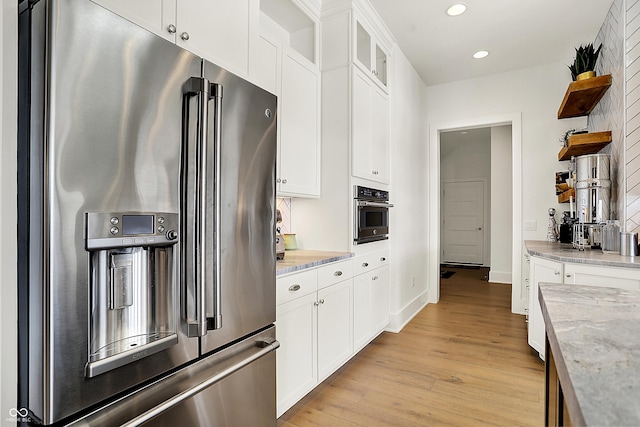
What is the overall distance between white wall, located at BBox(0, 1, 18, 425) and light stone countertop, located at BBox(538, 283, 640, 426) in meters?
1.11

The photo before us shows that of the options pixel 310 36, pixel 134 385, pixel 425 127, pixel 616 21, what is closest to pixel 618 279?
pixel 616 21

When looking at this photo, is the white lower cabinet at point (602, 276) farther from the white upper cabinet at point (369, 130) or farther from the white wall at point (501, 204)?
the white wall at point (501, 204)

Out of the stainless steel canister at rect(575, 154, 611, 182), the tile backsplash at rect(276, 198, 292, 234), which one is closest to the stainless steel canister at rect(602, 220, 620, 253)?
the stainless steel canister at rect(575, 154, 611, 182)

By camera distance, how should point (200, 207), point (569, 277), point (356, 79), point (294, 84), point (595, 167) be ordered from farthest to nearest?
point (356, 79) < point (595, 167) < point (294, 84) < point (569, 277) < point (200, 207)

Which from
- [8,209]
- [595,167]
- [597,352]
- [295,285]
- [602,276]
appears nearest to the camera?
[597,352]

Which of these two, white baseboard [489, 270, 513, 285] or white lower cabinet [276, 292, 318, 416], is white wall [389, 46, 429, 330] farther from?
white baseboard [489, 270, 513, 285]

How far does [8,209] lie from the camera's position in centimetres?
81

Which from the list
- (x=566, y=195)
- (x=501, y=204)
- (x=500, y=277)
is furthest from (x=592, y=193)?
(x=500, y=277)

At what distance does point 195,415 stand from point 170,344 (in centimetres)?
27

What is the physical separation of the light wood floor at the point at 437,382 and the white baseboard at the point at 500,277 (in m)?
2.20

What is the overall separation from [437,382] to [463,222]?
241 inches

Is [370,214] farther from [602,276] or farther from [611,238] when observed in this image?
[611,238]

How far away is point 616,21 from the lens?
2756mm

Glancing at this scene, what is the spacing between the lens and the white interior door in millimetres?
7781
